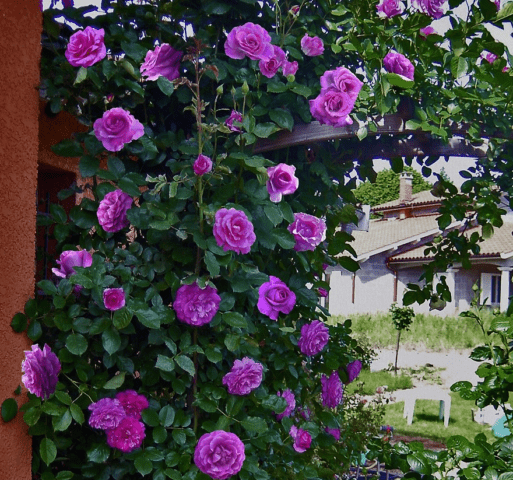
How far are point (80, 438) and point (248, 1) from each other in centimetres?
137

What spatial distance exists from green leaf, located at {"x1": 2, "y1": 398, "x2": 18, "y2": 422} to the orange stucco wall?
0.02 m

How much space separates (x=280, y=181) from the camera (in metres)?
1.82

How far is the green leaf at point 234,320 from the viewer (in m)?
1.74

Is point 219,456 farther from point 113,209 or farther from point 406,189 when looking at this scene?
point 406,189

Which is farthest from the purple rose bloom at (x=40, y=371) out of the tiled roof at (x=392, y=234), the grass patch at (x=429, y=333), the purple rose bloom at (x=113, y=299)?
the tiled roof at (x=392, y=234)

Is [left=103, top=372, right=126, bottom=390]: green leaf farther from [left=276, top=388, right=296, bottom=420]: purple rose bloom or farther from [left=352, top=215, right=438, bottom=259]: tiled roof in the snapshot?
[left=352, top=215, right=438, bottom=259]: tiled roof

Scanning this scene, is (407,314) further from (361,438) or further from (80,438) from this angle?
(80,438)

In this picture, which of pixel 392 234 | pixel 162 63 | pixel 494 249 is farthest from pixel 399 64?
pixel 392 234

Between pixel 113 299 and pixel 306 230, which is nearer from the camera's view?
pixel 113 299

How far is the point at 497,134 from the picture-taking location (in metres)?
2.52

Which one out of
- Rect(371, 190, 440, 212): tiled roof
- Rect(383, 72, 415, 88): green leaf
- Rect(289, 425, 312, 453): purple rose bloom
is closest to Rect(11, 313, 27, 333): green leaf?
Rect(289, 425, 312, 453): purple rose bloom

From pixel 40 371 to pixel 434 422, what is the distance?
7.05 m

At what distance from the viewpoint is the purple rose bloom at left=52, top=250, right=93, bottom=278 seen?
70.4 inches

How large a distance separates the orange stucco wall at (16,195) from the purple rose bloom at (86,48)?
0.12 metres
